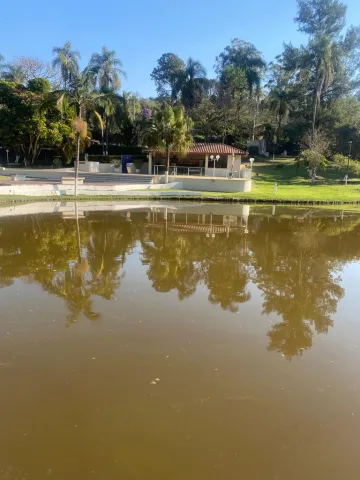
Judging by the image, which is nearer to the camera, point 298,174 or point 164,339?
point 164,339

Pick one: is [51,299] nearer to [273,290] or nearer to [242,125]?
[273,290]

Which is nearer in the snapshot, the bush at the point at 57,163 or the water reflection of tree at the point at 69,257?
the water reflection of tree at the point at 69,257

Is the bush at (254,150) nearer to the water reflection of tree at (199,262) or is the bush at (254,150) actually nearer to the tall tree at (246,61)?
the tall tree at (246,61)

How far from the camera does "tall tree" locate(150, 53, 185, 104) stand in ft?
184

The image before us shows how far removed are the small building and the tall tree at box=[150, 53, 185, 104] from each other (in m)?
18.2

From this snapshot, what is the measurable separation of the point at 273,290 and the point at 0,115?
127ft

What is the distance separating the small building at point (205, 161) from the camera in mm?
37594

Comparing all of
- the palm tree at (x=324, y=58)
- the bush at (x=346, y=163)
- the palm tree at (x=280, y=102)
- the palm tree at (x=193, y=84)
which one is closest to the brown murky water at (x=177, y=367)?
the bush at (x=346, y=163)

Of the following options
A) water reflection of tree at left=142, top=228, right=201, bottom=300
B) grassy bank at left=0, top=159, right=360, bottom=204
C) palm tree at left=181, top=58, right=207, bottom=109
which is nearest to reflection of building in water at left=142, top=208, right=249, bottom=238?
water reflection of tree at left=142, top=228, right=201, bottom=300

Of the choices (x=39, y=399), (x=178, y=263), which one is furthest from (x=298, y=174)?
(x=39, y=399)

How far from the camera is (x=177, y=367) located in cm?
568

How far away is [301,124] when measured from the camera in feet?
161

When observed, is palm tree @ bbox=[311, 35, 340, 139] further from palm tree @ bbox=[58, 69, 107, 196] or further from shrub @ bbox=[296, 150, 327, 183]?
palm tree @ bbox=[58, 69, 107, 196]

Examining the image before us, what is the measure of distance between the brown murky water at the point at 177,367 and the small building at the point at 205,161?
26.8 meters
